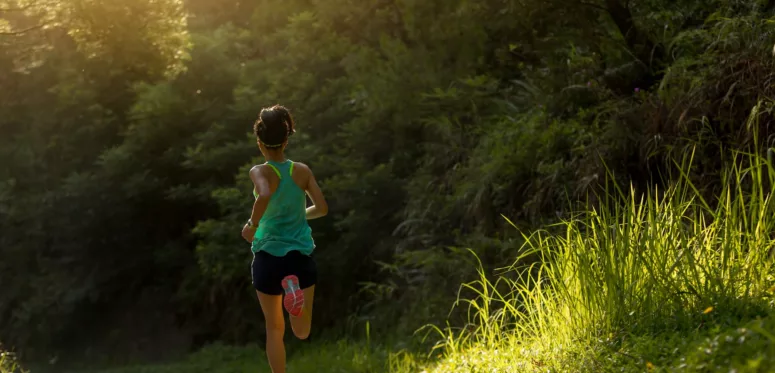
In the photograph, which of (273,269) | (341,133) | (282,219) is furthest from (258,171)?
(341,133)

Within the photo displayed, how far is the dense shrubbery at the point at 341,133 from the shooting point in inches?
382

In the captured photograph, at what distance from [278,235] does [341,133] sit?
970 cm

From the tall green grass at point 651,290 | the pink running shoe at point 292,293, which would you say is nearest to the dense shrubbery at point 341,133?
the tall green grass at point 651,290

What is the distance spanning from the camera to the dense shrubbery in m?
9.69

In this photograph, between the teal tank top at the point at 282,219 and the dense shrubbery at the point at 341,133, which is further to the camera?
the dense shrubbery at the point at 341,133

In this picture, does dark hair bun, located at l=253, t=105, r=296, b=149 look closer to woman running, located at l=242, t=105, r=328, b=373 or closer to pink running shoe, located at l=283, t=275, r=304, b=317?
woman running, located at l=242, t=105, r=328, b=373

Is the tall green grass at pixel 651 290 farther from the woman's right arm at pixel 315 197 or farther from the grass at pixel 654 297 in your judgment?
the woman's right arm at pixel 315 197

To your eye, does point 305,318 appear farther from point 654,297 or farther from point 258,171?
point 654,297

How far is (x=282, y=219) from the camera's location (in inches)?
259

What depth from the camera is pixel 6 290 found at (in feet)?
71.5

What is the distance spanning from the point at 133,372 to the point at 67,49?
7.09 m

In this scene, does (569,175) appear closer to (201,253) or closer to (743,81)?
(743,81)

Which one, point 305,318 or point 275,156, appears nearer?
point 275,156

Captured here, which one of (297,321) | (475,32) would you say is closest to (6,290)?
(475,32)
